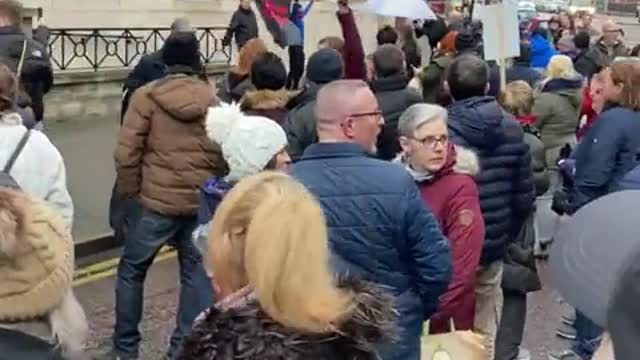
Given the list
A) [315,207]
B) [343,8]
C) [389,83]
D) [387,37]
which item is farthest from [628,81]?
[387,37]

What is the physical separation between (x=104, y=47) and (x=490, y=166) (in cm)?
1432

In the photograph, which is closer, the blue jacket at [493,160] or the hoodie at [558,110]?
the blue jacket at [493,160]

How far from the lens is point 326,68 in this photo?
766cm

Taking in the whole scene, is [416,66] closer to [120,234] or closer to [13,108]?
[120,234]

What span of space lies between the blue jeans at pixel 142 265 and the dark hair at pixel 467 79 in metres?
1.59

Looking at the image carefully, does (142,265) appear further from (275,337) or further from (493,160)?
(275,337)

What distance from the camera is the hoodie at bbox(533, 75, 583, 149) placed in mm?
10133

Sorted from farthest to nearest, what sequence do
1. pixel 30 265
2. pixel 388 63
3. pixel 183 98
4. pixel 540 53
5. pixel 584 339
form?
pixel 540 53
pixel 388 63
pixel 584 339
pixel 183 98
pixel 30 265

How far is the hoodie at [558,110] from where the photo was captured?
10.1 metres

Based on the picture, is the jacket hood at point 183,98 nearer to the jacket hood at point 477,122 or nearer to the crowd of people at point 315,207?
the crowd of people at point 315,207

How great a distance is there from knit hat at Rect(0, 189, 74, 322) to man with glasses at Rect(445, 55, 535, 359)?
3.10 metres

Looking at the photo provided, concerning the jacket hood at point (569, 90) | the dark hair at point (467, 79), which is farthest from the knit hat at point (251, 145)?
the jacket hood at point (569, 90)

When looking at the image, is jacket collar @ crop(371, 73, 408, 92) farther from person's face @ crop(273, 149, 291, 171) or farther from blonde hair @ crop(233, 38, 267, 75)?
person's face @ crop(273, 149, 291, 171)

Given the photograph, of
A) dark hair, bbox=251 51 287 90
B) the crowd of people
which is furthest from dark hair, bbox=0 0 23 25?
dark hair, bbox=251 51 287 90
